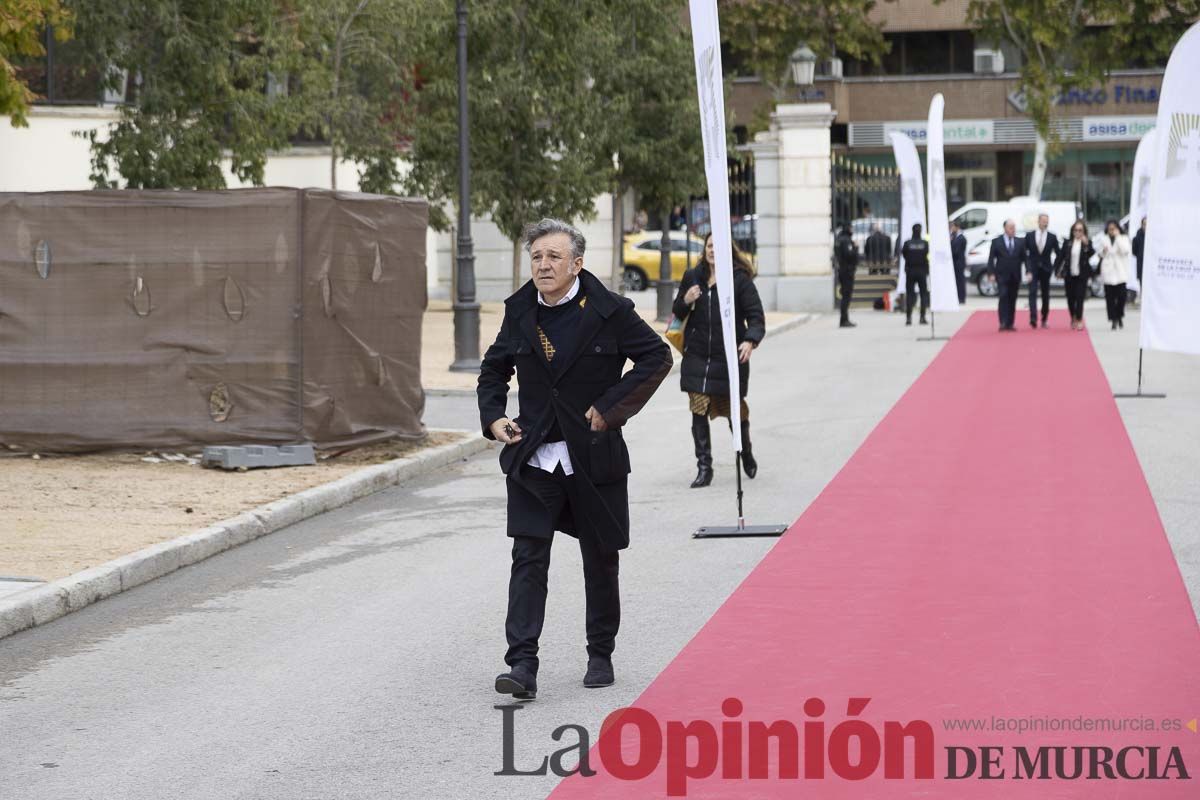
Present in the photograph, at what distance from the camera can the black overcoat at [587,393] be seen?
23.5 ft

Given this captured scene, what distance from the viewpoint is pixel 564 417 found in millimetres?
7145

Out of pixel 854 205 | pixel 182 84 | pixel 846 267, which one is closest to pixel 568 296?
pixel 182 84

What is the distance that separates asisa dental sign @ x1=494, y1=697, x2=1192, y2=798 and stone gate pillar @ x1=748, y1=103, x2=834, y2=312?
3171cm

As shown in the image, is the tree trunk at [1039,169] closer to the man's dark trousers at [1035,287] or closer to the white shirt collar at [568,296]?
the man's dark trousers at [1035,287]

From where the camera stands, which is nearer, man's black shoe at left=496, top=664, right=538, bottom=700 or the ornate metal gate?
man's black shoe at left=496, top=664, right=538, bottom=700

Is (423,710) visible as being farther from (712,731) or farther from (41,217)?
(41,217)

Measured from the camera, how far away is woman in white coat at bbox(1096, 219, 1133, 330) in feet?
98.5

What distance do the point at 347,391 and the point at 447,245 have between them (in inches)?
1138

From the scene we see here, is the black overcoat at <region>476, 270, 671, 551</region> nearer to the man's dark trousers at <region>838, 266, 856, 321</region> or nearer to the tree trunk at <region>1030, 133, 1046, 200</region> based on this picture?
the man's dark trousers at <region>838, 266, 856, 321</region>

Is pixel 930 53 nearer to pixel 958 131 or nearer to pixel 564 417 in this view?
pixel 958 131

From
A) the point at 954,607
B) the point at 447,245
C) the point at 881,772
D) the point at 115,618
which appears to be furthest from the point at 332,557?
the point at 447,245

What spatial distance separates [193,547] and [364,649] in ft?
9.59

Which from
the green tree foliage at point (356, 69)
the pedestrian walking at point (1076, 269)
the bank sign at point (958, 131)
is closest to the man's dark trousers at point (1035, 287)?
the pedestrian walking at point (1076, 269)

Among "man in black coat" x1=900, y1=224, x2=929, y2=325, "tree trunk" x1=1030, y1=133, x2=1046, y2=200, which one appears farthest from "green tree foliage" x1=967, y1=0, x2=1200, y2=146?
"man in black coat" x1=900, y1=224, x2=929, y2=325
